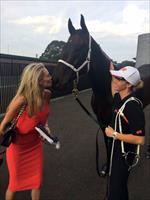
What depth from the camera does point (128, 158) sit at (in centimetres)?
319

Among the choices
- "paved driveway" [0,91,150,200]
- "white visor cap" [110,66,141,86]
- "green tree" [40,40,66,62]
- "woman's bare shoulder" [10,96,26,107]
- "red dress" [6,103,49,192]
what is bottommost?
"paved driveway" [0,91,150,200]

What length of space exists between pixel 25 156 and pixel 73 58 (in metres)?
1.68

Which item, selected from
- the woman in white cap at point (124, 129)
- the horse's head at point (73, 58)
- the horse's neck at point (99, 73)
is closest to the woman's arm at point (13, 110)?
the woman in white cap at point (124, 129)

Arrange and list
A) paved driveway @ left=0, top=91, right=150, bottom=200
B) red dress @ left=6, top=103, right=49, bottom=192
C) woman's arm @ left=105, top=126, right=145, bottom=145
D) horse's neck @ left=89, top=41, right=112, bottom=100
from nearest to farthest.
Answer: woman's arm @ left=105, top=126, right=145, bottom=145 → red dress @ left=6, top=103, right=49, bottom=192 → paved driveway @ left=0, top=91, right=150, bottom=200 → horse's neck @ left=89, top=41, right=112, bottom=100

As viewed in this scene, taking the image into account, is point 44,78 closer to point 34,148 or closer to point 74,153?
point 34,148

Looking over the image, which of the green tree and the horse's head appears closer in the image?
the horse's head

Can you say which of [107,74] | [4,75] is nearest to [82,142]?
[107,74]

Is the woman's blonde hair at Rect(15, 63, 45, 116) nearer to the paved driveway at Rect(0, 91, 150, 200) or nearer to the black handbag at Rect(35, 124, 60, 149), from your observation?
the black handbag at Rect(35, 124, 60, 149)

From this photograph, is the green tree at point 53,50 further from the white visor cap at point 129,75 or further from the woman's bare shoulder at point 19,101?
the white visor cap at point 129,75

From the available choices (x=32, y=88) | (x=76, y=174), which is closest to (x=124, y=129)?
(x=32, y=88)

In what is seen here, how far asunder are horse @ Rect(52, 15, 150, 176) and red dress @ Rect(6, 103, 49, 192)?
3.69 ft

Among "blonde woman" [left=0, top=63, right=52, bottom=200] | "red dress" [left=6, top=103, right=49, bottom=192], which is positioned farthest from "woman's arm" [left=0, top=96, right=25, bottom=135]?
"red dress" [left=6, top=103, right=49, bottom=192]

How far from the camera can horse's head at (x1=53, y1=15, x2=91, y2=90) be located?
4.82 metres

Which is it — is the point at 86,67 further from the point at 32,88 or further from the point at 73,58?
the point at 32,88
